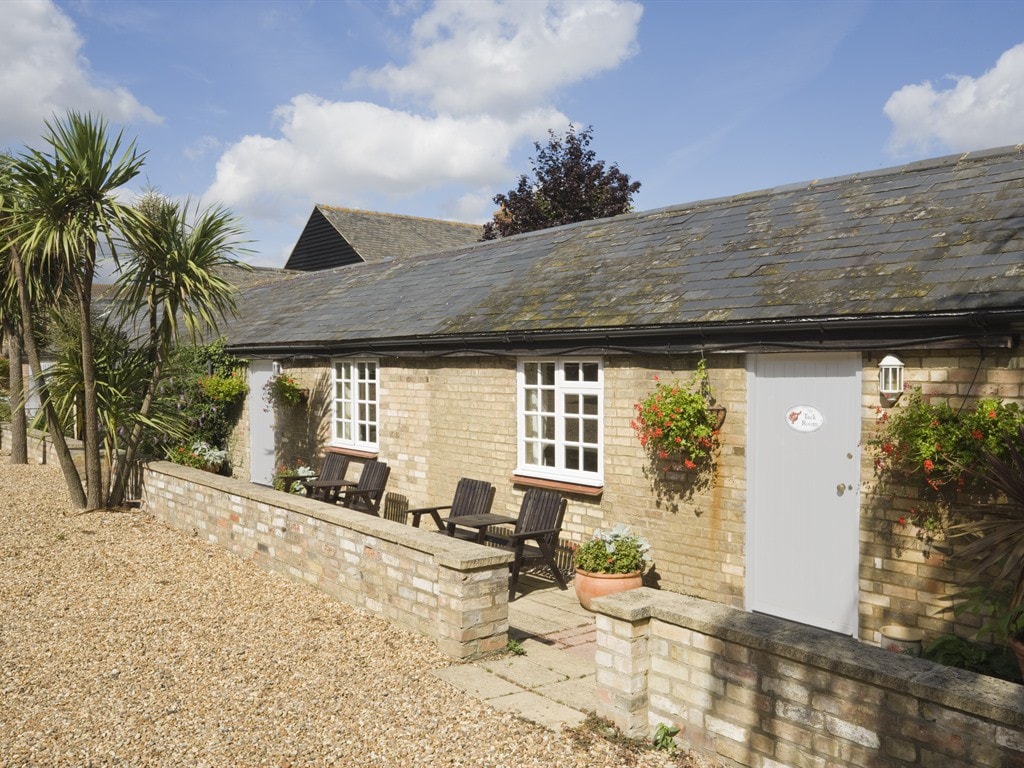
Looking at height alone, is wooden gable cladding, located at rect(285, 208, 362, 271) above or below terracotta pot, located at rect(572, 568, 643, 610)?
above

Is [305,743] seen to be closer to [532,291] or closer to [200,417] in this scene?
[532,291]

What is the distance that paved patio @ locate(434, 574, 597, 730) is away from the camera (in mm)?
5203

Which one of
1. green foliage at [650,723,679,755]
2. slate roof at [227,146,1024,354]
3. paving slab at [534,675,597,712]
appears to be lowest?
paving slab at [534,675,597,712]

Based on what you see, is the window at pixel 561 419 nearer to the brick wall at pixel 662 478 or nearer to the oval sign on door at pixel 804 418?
the brick wall at pixel 662 478

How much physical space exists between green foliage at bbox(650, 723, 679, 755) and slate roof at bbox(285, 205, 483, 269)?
25788 mm

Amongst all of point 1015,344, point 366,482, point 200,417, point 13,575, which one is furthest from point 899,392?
point 200,417

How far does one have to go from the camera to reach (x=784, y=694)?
401 cm

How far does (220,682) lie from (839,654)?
4070 mm

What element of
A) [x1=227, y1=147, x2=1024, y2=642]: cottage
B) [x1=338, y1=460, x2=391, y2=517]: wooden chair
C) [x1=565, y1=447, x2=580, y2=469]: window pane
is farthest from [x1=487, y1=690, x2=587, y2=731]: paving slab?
[x1=338, y1=460, x2=391, y2=517]: wooden chair

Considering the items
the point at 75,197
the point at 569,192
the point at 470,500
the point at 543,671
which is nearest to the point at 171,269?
the point at 75,197

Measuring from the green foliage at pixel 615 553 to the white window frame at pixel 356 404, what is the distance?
5.05 m

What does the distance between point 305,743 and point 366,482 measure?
670cm

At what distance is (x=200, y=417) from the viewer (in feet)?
48.5

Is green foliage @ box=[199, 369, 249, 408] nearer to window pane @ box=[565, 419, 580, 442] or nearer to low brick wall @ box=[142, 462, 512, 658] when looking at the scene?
low brick wall @ box=[142, 462, 512, 658]
